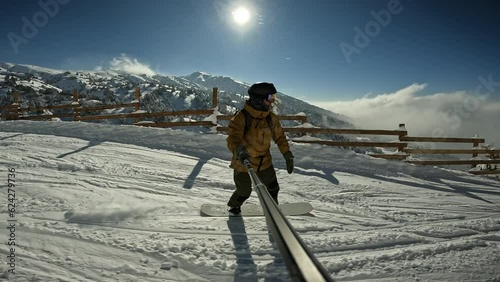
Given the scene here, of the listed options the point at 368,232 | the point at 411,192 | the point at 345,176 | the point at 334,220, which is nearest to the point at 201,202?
the point at 334,220

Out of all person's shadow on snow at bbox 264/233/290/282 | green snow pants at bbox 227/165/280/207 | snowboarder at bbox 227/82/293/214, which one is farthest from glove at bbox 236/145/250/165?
person's shadow on snow at bbox 264/233/290/282

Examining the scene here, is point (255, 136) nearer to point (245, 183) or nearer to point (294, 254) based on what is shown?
point (245, 183)

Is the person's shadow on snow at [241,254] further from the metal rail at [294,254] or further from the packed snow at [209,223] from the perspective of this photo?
the metal rail at [294,254]

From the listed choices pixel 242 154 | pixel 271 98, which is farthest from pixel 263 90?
pixel 242 154

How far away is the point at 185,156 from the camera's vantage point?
724 cm

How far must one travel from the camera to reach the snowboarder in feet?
10.2

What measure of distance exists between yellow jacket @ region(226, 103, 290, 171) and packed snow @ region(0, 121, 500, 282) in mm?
718

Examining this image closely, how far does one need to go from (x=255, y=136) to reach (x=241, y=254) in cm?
134

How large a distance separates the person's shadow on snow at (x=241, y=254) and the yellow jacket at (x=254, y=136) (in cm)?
65

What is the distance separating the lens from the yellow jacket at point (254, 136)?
3.11 metres

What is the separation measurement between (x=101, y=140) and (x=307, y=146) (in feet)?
20.5

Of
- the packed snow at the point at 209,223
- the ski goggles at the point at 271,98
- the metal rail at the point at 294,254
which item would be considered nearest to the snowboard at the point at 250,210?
the packed snow at the point at 209,223

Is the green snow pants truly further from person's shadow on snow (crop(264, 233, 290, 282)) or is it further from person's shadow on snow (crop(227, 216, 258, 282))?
person's shadow on snow (crop(264, 233, 290, 282))

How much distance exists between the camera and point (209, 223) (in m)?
3.13
